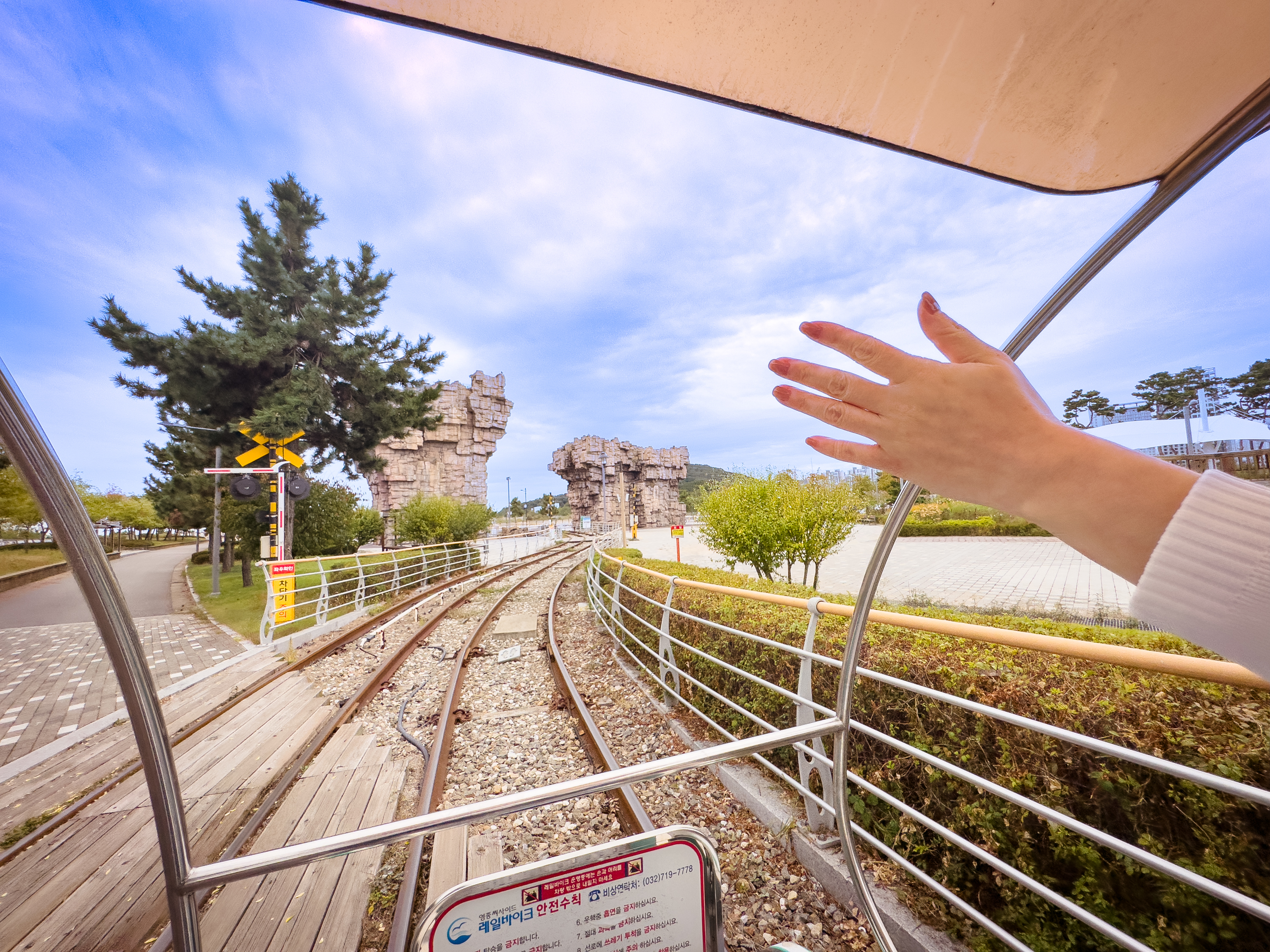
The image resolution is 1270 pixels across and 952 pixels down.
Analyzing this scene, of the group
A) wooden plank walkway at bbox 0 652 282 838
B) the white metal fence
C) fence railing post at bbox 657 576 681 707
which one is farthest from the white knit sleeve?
the white metal fence

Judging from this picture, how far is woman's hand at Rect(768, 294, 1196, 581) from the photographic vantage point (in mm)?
585

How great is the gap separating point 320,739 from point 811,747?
12.6ft

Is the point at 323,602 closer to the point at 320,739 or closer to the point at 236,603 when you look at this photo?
the point at 236,603

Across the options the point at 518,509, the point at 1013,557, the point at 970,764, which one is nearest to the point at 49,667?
the point at 970,764

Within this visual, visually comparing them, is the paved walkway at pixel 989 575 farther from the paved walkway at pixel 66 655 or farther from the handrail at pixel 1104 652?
the paved walkway at pixel 66 655

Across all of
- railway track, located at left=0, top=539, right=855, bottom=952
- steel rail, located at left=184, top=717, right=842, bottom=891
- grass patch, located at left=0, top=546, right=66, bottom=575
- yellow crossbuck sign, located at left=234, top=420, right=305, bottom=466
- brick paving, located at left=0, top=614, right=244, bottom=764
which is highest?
yellow crossbuck sign, located at left=234, top=420, right=305, bottom=466

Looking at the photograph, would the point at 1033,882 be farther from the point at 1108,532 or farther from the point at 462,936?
the point at 462,936

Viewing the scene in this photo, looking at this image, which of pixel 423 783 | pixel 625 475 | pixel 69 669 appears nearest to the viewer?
pixel 423 783

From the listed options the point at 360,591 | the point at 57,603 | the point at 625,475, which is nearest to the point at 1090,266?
the point at 360,591

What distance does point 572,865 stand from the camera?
0.98 m

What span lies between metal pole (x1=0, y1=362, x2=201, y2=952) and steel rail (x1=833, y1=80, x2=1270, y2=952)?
1.47 metres

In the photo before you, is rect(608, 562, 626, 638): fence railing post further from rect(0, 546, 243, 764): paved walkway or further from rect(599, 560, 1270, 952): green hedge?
rect(0, 546, 243, 764): paved walkway

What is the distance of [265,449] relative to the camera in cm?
699

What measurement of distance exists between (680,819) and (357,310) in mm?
9936
